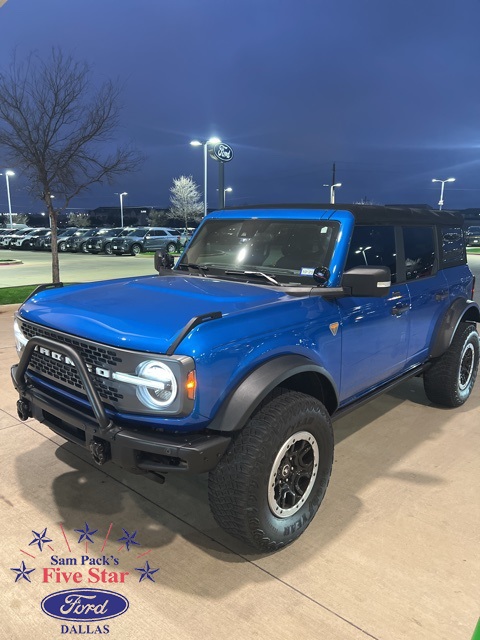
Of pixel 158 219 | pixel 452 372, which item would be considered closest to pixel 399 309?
pixel 452 372

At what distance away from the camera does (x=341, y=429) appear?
4215 mm

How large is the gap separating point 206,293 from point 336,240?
1000 millimetres

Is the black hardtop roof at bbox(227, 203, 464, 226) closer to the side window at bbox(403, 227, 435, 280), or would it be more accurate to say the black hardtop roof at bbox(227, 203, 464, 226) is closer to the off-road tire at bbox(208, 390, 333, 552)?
the side window at bbox(403, 227, 435, 280)

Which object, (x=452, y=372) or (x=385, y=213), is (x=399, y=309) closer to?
(x=385, y=213)

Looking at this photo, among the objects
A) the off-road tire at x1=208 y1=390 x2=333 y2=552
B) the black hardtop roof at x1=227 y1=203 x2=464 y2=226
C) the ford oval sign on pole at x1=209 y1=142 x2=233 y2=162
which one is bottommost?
the off-road tire at x1=208 y1=390 x2=333 y2=552

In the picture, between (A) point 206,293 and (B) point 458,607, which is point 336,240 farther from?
(B) point 458,607

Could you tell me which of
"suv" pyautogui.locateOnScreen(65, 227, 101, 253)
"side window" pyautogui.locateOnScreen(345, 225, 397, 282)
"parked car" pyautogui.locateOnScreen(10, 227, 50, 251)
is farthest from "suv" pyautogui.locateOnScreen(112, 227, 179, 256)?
"side window" pyautogui.locateOnScreen(345, 225, 397, 282)

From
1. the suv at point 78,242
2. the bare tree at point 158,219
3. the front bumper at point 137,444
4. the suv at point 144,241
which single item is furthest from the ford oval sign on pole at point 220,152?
the bare tree at point 158,219

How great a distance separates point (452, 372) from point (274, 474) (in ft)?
8.67

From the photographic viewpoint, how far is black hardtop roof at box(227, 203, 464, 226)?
348cm

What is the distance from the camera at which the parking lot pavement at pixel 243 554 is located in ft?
7.17

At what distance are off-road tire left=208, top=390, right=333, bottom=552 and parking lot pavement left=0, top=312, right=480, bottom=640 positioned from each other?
0.61 feet

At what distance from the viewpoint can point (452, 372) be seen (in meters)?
4.48

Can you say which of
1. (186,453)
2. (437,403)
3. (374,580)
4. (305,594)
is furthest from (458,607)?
(437,403)
